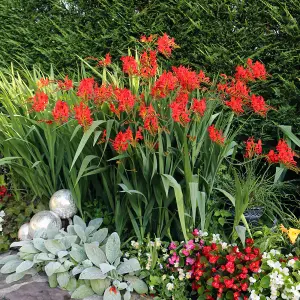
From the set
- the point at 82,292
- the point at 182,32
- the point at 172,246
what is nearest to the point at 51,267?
the point at 82,292

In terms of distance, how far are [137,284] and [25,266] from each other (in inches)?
24.7

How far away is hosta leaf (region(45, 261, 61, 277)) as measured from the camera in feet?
7.60

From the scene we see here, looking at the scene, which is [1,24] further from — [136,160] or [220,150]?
[220,150]

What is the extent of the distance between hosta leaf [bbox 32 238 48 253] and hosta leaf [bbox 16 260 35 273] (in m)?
0.09

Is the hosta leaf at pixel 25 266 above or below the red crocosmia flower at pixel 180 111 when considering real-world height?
below

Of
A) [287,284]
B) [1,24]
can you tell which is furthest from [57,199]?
[1,24]

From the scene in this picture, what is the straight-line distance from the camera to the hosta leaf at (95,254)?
237 centimetres

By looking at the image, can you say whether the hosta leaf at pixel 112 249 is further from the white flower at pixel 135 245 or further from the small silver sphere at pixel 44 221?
the small silver sphere at pixel 44 221

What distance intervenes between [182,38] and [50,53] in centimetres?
128

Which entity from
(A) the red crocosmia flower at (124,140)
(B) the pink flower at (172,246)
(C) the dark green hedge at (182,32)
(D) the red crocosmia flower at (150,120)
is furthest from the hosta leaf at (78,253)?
(C) the dark green hedge at (182,32)

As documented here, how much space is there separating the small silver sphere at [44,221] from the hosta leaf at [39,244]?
132 millimetres

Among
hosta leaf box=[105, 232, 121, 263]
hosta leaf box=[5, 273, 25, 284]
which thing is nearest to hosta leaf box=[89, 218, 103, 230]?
hosta leaf box=[105, 232, 121, 263]

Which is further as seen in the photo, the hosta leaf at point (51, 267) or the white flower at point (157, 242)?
the white flower at point (157, 242)

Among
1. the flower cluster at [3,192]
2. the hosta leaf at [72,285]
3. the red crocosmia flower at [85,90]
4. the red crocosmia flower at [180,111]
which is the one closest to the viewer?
the red crocosmia flower at [180,111]
